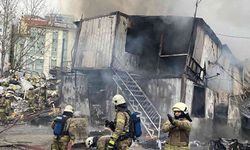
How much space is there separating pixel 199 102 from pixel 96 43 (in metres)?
4.98

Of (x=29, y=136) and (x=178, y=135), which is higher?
(x=178, y=135)

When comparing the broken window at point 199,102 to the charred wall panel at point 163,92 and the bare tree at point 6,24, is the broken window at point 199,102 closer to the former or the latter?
the charred wall panel at point 163,92

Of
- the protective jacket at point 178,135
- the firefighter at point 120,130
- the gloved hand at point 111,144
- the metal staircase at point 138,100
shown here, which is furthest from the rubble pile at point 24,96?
the protective jacket at point 178,135

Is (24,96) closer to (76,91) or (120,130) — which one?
(76,91)

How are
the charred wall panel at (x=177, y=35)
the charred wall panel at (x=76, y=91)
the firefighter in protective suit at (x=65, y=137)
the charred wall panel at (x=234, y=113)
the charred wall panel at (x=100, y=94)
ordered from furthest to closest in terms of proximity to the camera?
the charred wall panel at (x=234, y=113)
the charred wall panel at (x=76, y=91)
the charred wall panel at (x=100, y=94)
the charred wall panel at (x=177, y=35)
the firefighter in protective suit at (x=65, y=137)

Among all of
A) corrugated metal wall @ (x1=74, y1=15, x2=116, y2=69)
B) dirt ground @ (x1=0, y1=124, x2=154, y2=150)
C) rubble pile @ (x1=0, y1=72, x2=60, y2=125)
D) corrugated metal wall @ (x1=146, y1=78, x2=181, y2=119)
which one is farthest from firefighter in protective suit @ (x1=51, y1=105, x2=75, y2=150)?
rubble pile @ (x1=0, y1=72, x2=60, y2=125)

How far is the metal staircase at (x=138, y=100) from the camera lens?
14.0m

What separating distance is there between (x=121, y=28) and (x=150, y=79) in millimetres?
2391

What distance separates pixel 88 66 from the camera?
16.2 meters

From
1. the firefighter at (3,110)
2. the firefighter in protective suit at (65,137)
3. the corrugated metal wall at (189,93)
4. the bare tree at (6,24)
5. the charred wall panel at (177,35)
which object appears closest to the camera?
the firefighter in protective suit at (65,137)

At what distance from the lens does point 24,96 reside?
70.7 feet

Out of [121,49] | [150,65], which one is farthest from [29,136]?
[150,65]

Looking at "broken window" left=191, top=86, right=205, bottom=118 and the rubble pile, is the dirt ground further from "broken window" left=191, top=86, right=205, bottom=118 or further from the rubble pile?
"broken window" left=191, top=86, right=205, bottom=118

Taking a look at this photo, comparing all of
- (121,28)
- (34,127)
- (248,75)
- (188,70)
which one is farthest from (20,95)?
(248,75)
